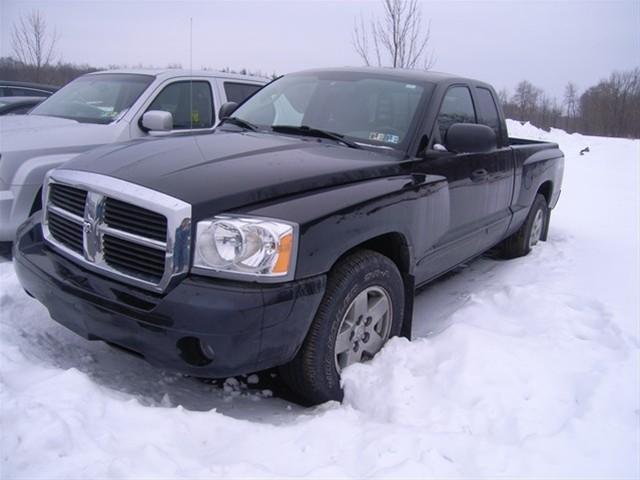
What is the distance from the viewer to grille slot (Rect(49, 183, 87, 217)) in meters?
2.71

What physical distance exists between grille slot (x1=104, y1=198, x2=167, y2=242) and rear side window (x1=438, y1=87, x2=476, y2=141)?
2.10 meters

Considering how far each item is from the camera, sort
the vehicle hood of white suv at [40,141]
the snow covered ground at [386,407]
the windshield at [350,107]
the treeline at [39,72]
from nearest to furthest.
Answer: the snow covered ground at [386,407] → the windshield at [350,107] → the vehicle hood of white suv at [40,141] → the treeline at [39,72]

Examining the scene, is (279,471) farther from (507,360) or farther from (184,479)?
(507,360)

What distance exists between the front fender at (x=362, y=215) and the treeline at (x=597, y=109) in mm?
51553

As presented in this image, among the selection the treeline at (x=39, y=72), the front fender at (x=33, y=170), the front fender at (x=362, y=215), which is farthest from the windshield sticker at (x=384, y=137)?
the treeline at (x=39, y=72)

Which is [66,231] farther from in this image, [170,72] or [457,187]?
[170,72]

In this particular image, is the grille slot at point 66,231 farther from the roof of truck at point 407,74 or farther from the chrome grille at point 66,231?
the roof of truck at point 407,74

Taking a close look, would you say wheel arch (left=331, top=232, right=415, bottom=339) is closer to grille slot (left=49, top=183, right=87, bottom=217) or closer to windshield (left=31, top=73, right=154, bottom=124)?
grille slot (left=49, top=183, right=87, bottom=217)

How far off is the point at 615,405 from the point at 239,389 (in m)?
1.95

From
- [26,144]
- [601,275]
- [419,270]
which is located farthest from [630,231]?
[26,144]

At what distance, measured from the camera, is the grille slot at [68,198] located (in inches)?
106

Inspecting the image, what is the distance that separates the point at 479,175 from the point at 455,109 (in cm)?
53

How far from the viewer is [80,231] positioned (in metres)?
2.69

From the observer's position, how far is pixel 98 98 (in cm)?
547
